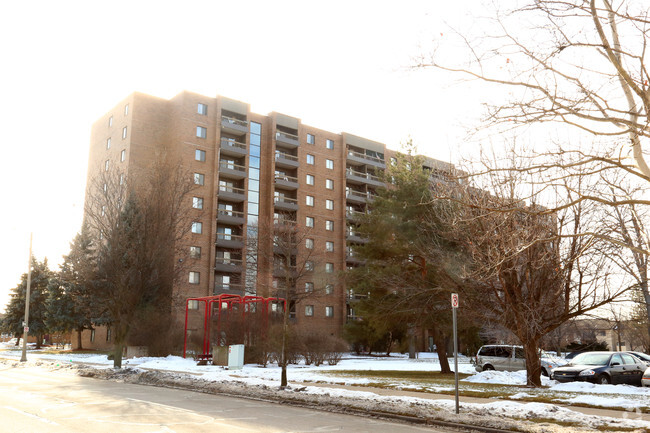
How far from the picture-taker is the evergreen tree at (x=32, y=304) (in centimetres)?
5697

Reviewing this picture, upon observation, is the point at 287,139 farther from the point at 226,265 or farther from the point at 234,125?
the point at 226,265

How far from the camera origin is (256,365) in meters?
29.2

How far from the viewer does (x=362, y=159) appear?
67875mm

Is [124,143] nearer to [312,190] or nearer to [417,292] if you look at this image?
[312,190]

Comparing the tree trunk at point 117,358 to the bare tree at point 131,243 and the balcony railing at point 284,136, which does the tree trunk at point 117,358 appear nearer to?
the bare tree at point 131,243

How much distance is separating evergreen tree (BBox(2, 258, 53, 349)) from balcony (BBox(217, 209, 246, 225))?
19.1m

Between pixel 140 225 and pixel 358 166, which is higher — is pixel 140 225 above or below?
below

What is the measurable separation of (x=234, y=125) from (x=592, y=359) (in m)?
44.1

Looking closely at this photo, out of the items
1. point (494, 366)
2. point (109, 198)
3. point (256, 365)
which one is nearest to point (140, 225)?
point (109, 198)

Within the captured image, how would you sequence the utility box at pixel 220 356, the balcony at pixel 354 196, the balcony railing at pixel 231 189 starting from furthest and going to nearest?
the balcony at pixel 354 196
the balcony railing at pixel 231 189
the utility box at pixel 220 356

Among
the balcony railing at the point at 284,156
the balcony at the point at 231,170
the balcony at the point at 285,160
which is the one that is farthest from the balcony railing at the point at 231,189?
the balcony railing at the point at 284,156

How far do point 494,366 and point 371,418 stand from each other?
1778 cm

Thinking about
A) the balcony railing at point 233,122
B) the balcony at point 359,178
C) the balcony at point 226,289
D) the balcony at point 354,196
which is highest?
the balcony railing at point 233,122

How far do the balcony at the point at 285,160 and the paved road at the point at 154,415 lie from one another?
151 feet
